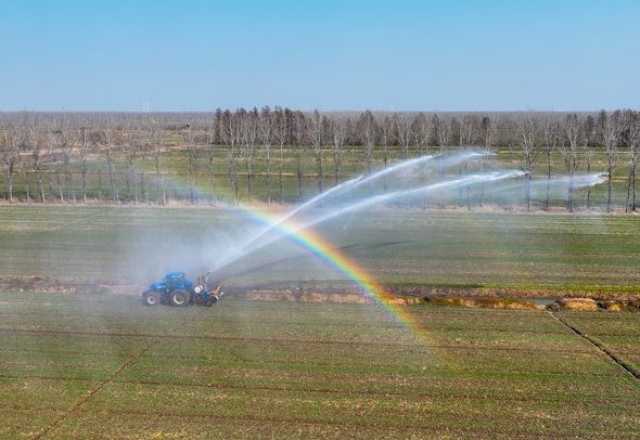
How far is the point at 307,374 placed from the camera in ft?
75.9

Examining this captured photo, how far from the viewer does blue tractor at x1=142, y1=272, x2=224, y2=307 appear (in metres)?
32.0

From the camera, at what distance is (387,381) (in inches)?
885

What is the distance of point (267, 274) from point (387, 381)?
18.3 meters

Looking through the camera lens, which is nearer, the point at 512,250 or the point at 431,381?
the point at 431,381

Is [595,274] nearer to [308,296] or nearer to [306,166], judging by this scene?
[308,296]

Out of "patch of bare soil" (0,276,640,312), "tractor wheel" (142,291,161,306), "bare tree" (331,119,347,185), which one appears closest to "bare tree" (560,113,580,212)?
"bare tree" (331,119,347,185)

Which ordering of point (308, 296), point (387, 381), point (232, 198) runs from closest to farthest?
point (387, 381), point (308, 296), point (232, 198)

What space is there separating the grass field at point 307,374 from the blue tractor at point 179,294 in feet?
2.13

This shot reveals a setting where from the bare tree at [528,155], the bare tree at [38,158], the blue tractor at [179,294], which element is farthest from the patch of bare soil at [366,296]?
the bare tree at [38,158]

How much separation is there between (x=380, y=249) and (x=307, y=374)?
2578cm

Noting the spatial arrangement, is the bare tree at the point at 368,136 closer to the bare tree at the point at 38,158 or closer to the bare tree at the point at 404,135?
the bare tree at the point at 404,135

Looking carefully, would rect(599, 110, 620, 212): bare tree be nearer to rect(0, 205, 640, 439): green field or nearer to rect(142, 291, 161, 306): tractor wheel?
rect(0, 205, 640, 439): green field

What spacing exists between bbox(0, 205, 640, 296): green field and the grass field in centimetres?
702

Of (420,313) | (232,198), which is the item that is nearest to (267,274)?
(420,313)
